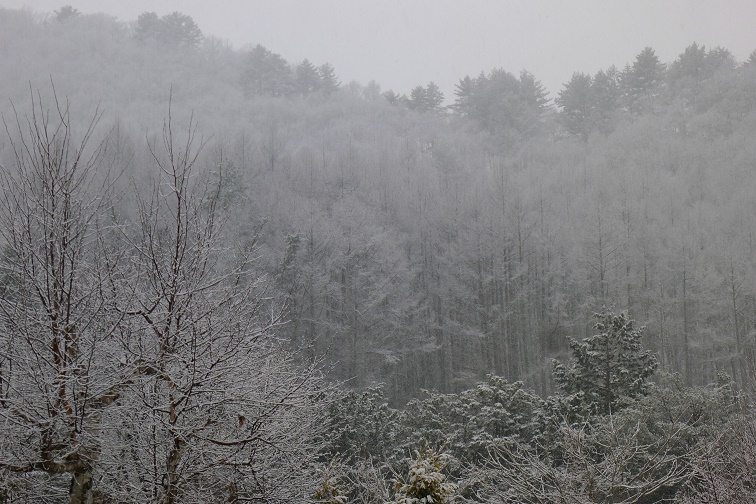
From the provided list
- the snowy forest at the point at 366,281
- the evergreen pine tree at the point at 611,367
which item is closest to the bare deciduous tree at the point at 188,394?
the snowy forest at the point at 366,281

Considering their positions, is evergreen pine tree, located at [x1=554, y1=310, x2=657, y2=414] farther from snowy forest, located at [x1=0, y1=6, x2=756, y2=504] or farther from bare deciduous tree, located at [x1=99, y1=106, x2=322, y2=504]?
bare deciduous tree, located at [x1=99, y1=106, x2=322, y2=504]

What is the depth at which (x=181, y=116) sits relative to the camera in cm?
4744

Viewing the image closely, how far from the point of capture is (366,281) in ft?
87.9

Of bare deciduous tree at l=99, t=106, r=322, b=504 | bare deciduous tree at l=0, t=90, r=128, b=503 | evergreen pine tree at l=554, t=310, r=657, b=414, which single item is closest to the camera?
bare deciduous tree at l=0, t=90, r=128, b=503

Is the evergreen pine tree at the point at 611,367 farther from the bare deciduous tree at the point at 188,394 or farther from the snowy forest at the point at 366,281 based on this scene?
the bare deciduous tree at the point at 188,394

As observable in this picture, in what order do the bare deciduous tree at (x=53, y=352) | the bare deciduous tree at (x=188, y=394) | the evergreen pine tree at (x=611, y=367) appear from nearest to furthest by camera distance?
1. the bare deciduous tree at (x=53, y=352)
2. the bare deciduous tree at (x=188, y=394)
3. the evergreen pine tree at (x=611, y=367)

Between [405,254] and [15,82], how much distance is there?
3652 cm

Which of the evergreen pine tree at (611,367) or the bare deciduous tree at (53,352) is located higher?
the bare deciduous tree at (53,352)

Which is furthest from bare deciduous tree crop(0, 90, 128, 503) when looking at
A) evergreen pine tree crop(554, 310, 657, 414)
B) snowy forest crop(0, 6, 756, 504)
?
evergreen pine tree crop(554, 310, 657, 414)

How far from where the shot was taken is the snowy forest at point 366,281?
18.6 ft

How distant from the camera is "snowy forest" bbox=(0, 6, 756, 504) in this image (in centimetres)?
568

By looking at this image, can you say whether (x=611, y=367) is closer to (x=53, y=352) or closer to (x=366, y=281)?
(x=53, y=352)

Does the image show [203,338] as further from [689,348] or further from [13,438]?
[689,348]

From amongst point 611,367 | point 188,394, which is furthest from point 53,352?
point 611,367
